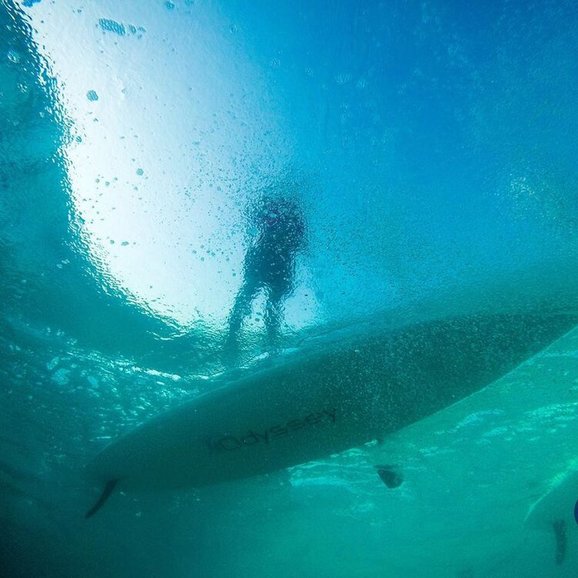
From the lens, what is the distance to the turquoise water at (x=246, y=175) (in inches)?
143

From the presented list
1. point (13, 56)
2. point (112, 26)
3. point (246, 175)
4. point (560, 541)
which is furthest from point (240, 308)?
point (560, 541)

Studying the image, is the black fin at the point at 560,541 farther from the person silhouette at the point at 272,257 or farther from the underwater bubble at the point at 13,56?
the underwater bubble at the point at 13,56

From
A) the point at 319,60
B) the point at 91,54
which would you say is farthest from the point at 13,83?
the point at 319,60

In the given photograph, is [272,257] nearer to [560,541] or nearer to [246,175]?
[246,175]

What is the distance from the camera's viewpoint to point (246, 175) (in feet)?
14.8

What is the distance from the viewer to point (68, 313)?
268 inches

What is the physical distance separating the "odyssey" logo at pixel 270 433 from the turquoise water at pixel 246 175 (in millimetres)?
1227

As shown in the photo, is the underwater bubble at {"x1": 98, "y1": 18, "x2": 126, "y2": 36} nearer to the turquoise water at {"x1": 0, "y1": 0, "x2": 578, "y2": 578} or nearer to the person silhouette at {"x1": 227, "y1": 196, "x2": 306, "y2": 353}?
the turquoise water at {"x1": 0, "y1": 0, "x2": 578, "y2": 578}

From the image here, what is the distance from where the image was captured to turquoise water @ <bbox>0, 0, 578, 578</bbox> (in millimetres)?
3629

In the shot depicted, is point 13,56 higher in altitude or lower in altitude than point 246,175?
higher

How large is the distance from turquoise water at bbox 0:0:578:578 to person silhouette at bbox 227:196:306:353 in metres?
0.13

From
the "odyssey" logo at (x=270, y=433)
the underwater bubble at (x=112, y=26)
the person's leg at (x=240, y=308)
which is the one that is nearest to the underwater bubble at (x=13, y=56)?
the underwater bubble at (x=112, y=26)

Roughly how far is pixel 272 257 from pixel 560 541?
25015 mm

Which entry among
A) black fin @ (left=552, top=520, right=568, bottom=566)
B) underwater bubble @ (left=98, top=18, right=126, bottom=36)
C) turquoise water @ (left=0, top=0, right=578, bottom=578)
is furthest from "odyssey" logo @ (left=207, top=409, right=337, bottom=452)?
black fin @ (left=552, top=520, right=568, bottom=566)
